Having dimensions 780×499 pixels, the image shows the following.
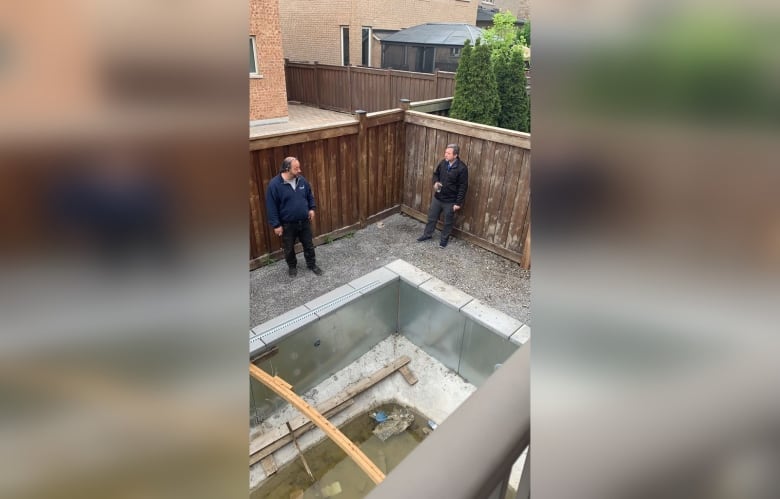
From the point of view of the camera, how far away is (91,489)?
1.05ft

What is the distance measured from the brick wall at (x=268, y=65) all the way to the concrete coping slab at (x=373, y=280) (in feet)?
18.7

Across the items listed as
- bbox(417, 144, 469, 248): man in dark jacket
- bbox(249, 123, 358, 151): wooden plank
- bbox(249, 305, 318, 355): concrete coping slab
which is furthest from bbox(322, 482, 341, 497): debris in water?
bbox(249, 123, 358, 151): wooden plank

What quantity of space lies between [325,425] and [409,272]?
6.16 ft

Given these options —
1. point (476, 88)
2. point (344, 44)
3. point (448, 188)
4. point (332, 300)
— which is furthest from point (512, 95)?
point (344, 44)

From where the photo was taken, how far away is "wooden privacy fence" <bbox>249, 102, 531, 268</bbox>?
14.5ft

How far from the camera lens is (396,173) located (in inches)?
223

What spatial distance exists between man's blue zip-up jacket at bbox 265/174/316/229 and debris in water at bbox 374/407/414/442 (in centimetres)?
210

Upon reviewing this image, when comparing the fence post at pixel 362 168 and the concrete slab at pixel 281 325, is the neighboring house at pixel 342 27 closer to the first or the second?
the fence post at pixel 362 168

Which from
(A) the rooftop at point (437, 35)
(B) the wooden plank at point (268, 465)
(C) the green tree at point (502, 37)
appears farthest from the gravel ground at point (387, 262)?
(A) the rooftop at point (437, 35)

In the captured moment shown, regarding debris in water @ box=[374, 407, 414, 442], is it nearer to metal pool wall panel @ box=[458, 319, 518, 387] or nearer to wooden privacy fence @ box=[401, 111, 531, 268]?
metal pool wall panel @ box=[458, 319, 518, 387]

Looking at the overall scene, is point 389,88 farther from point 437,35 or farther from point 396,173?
point 396,173

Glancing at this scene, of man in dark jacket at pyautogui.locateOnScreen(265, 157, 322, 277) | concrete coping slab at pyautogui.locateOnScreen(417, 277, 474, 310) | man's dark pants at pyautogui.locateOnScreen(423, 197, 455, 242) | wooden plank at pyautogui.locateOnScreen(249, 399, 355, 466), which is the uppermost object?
man in dark jacket at pyautogui.locateOnScreen(265, 157, 322, 277)

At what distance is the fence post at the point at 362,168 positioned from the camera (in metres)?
4.95

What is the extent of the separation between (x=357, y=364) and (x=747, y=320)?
406 centimetres
